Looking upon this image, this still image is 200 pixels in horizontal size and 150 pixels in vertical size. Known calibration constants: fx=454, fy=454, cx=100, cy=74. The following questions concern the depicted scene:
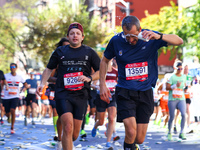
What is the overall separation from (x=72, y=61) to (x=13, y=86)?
7844 mm

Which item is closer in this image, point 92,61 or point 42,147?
point 92,61

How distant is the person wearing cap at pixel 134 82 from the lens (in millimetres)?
5910

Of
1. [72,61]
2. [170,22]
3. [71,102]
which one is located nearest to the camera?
[71,102]

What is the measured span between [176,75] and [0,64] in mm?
56581

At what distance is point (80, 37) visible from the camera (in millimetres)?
7109

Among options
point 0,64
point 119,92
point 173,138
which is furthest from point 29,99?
point 0,64

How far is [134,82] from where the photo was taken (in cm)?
604

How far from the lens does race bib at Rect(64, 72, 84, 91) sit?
6883 millimetres

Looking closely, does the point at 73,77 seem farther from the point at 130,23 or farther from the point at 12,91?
the point at 12,91

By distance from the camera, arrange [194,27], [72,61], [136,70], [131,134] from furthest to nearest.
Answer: [194,27], [72,61], [136,70], [131,134]

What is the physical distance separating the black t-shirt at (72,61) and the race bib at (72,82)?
57mm

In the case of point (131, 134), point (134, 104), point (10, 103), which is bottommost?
point (131, 134)

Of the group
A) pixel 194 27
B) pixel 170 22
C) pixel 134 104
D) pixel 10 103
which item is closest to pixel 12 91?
pixel 10 103

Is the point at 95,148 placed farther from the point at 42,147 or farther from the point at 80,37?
the point at 80,37
